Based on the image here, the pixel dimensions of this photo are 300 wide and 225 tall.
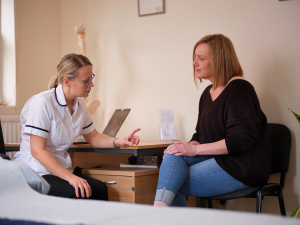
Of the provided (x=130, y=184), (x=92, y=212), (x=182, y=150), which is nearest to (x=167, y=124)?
(x=130, y=184)

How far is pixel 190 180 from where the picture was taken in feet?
4.88

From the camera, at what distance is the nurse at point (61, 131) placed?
1485 mm

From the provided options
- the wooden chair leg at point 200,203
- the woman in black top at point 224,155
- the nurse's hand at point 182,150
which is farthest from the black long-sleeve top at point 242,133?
the wooden chair leg at point 200,203

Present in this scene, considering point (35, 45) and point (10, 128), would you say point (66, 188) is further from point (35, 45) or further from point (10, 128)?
point (35, 45)

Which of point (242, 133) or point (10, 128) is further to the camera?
point (10, 128)

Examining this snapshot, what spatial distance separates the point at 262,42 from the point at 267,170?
99 centimetres

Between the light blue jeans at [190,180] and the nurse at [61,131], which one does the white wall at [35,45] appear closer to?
the nurse at [61,131]

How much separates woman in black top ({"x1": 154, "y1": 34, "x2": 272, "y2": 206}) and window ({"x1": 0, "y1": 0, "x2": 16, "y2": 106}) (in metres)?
1.61

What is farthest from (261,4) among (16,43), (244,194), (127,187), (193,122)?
(16,43)

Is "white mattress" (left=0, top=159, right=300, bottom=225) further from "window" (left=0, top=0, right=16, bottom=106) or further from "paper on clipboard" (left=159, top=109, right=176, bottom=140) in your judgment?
"window" (left=0, top=0, right=16, bottom=106)

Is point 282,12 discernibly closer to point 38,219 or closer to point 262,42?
point 262,42

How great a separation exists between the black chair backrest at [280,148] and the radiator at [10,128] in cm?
184

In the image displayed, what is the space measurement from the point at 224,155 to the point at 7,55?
194cm

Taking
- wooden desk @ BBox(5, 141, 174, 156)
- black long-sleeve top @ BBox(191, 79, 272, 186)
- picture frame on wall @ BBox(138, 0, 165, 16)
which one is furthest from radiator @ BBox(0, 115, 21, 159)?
black long-sleeve top @ BBox(191, 79, 272, 186)
